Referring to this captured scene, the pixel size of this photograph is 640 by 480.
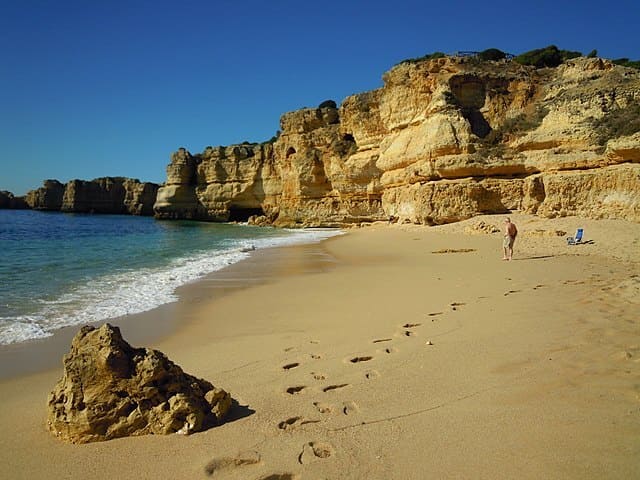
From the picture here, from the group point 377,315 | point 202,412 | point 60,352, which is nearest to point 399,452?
point 202,412

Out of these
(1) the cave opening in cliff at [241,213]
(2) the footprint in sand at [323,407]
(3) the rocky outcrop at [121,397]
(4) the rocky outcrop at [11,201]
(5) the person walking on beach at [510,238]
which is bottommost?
(2) the footprint in sand at [323,407]

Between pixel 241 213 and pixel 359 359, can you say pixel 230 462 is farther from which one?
pixel 241 213

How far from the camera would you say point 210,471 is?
2.21 meters

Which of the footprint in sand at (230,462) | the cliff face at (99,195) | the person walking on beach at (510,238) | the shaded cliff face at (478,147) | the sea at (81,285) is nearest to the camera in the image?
the footprint in sand at (230,462)

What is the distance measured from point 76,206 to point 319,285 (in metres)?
93.4

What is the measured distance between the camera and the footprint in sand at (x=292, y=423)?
8.59 ft

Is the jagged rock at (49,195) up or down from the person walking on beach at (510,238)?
up

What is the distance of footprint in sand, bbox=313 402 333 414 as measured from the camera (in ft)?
9.26

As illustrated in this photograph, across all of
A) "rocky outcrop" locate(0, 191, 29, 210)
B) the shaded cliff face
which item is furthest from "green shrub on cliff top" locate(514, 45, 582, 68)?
"rocky outcrop" locate(0, 191, 29, 210)

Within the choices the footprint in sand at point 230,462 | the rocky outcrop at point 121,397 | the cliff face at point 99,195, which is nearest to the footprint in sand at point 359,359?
the rocky outcrop at point 121,397

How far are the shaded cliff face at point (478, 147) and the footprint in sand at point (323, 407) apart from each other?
1696 centimetres

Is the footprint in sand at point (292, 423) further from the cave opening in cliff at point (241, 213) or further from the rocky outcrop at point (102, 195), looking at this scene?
the rocky outcrop at point (102, 195)

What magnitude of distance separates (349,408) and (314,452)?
0.55 meters

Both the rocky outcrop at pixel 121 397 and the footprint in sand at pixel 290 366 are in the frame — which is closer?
the rocky outcrop at pixel 121 397
